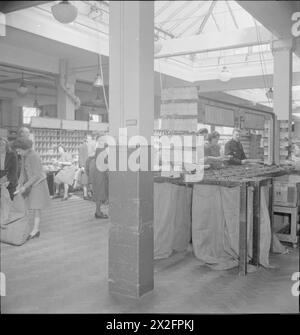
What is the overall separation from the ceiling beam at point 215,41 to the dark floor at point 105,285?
4.79m

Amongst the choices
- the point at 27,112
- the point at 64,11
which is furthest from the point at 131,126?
the point at 27,112

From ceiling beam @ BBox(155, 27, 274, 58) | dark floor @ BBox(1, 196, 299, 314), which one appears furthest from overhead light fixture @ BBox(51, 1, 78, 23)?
ceiling beam @ BBox(155, 27, 274, 58)

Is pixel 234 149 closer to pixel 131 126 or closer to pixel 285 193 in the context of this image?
pixel 285 193

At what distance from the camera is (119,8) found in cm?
333

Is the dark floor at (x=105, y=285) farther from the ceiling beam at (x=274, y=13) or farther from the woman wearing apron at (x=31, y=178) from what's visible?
the ceiling beam at (x=274, y=13)

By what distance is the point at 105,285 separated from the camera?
3.80 m

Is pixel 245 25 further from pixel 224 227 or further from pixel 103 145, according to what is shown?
pixel 224 227

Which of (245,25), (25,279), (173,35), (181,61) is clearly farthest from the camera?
(181,61)

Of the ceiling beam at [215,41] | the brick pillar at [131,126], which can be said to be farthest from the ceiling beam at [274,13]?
the brick pillar at [131,126]

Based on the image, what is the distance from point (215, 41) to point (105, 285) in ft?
20.9

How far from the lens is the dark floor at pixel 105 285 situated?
10.8 ft

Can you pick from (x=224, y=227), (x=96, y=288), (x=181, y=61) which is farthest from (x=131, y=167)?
(x=181, y=61)

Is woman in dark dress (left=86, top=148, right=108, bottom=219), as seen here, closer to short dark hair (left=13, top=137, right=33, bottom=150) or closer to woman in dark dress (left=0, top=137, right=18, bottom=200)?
woman in dark dress (left=0, top=137, right=18, bottom=200)

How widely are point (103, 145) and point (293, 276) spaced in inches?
181
